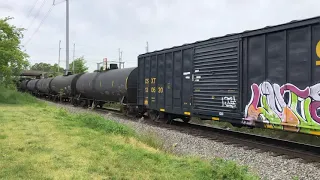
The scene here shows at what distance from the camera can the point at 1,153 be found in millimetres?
6773

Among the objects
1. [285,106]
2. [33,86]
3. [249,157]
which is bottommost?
[249,157]

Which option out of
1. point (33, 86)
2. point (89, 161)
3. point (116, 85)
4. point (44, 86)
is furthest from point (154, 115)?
point (33, 86)

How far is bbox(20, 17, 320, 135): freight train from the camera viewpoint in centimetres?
830

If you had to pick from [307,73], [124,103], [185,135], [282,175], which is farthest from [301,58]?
[124,103]

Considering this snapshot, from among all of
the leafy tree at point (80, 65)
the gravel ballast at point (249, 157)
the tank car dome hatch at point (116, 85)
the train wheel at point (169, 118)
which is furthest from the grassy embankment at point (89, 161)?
the leafy tree at point (80, 65)

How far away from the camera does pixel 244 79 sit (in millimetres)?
10250

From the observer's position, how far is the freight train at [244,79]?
830cm

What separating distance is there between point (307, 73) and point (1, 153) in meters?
7.37

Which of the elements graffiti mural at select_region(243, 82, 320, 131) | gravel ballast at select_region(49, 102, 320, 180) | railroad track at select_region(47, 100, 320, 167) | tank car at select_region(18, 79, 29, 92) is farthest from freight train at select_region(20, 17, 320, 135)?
tank car at select_region(18, 79, 29, 92)

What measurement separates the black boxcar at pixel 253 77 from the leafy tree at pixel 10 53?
660 inches

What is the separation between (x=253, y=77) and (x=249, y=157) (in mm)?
2682

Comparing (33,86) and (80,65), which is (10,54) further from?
(80,65)

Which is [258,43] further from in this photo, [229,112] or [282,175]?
[282,175]

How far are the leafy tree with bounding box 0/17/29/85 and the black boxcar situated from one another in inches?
660
